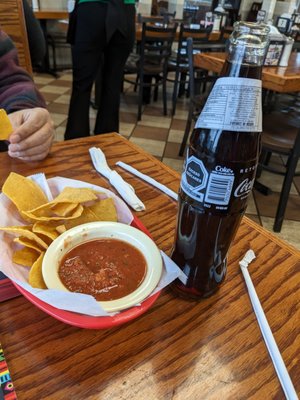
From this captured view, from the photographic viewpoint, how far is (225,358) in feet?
1.39

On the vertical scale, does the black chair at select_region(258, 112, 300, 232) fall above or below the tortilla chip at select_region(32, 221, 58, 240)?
below

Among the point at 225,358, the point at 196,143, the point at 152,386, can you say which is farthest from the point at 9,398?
the point at 196,143

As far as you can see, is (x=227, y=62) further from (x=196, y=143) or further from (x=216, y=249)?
(x=216, y=249)

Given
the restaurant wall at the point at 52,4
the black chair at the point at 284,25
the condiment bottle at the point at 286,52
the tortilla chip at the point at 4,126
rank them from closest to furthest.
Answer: the tortilla chip at the point at 4,126, the condiment bottle at the point at 286,52, the black chair at the point at 284,25, the restaurant wall at the point at 52,4

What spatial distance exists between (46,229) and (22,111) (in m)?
0.50

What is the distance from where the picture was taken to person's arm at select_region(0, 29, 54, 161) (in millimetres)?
794

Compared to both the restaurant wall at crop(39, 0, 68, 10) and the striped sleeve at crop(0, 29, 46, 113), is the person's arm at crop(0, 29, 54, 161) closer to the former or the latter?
the striped sleeve at crop(0, 29, 46, 113)

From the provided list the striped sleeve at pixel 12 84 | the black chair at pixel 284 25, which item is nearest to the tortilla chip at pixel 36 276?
the striped sleeve at pixel 12 84

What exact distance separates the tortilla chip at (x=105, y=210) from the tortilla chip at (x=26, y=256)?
0.43 ft

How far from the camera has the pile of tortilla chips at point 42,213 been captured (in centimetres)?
Answer: 48

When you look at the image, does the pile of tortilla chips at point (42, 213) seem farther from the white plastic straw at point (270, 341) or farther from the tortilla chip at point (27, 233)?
the white plastic straw at point (270, 341)

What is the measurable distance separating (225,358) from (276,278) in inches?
7.6

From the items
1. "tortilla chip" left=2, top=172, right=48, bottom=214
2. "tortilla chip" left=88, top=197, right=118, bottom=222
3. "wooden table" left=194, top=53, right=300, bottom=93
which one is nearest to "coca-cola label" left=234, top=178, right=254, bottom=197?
"tortilla chip" left=88, top=197, right=118, bottom=222

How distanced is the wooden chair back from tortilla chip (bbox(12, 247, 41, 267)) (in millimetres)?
1080
